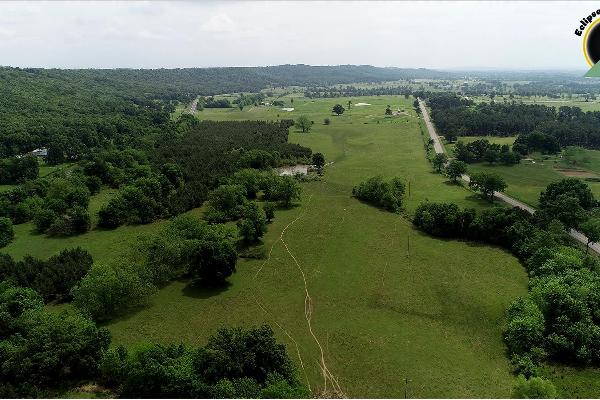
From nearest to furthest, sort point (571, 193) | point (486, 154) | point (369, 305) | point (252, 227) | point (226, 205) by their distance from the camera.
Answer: point (369, 305) → point (252, 227) → point (571, 193) → point (226, 205) → point (486, 154)

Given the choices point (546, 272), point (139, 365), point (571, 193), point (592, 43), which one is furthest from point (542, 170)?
point (139, 365)

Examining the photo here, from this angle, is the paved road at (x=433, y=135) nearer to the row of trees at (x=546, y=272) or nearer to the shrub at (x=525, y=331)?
the row of trees at (x=546, y=272)

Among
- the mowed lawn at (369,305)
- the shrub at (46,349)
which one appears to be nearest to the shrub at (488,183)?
the mowed lawn at (369,305)

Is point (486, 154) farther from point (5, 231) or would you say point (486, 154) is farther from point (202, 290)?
point (5, 231)

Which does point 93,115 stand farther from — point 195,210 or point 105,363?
point 105,363

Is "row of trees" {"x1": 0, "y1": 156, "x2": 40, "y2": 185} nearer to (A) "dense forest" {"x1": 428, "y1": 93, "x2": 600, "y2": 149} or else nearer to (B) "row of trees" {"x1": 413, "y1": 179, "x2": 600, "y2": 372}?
(B) "row of trees" {"x1": 413, "y1": 179, "x2": 600, "y2": 372}

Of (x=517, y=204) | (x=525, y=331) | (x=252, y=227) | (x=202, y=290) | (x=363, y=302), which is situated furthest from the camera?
(x=517, y=204)

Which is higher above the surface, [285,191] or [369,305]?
[285,191]
